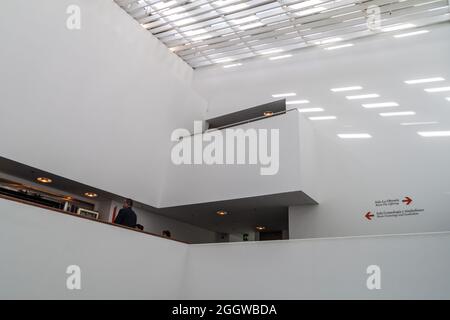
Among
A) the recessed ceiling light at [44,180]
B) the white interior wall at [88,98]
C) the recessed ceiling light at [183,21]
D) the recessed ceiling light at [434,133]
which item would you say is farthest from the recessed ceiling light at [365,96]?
the recessed ceiling light at [44,180]

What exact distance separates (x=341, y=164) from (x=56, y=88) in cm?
802

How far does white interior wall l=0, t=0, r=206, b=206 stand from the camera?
8.34 m

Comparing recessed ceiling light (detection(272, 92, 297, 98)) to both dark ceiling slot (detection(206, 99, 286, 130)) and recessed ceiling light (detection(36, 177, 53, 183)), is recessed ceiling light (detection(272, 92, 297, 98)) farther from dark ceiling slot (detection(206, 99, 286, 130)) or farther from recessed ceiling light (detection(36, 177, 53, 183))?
recessed ceiling light (detection(36, 177, 53, 183))

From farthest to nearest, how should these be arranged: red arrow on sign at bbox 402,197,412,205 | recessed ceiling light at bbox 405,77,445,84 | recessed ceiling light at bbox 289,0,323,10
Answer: recessed ceiling light at bbox 289,0,323,10
recessed ceiling light at bbox 405,77,445,84
red arrow on sign at bbox 402,197,412,205

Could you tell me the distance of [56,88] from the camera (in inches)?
358

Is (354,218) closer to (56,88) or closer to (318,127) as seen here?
(318,127)

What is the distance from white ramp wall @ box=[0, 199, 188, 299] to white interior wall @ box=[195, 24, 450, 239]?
4106mm

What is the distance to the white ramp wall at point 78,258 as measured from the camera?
6.18 m

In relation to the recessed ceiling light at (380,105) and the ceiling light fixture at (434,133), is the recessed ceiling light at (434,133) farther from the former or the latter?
the recessed ceiling light at (380,105)

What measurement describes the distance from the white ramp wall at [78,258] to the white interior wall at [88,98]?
2.36 metres

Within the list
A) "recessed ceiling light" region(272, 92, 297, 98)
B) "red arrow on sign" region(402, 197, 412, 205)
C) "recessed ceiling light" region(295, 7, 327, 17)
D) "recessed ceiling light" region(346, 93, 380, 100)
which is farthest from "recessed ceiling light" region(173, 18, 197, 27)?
"red arrow on sign" region(402, 197, 412, 205)

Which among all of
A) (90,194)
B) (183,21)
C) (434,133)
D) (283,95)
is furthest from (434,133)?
(90,194)

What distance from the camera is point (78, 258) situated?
716cm

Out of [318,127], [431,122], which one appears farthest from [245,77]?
[431,122]
